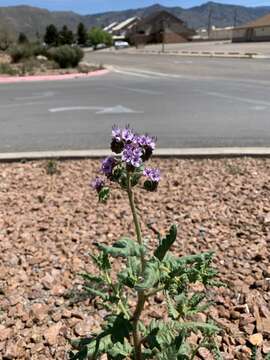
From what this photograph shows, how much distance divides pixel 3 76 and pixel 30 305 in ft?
69.9

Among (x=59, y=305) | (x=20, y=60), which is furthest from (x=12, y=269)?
(x=20, y=60)

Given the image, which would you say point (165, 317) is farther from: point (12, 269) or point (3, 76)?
point (3, 76)

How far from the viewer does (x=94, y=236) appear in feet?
13.4

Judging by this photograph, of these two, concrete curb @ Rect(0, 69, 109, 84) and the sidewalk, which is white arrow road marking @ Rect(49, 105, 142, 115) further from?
the sidewalk

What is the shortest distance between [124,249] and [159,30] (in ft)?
460

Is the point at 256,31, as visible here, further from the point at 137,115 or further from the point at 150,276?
the point at 150,276

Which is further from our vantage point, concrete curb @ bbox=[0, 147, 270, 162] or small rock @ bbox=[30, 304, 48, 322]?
concrete curb @ bbox=[0, 147, 270, 162]

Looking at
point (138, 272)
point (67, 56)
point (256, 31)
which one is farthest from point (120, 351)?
point (256, 31)

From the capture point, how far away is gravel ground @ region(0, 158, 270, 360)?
2957 millimetres

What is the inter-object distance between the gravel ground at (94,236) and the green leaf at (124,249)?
1.07m

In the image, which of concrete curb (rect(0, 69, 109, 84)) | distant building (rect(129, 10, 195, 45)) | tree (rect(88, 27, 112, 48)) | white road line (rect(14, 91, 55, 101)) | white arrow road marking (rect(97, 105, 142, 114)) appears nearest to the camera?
white arrow road marking (rect(97, 105, 142, 114))

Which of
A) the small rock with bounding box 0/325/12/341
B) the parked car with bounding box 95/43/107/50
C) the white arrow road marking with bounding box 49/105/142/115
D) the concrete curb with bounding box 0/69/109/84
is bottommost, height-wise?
the parked car with bounding box 95/43/107/50

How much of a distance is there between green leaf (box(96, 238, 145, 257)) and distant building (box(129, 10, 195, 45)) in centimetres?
12920

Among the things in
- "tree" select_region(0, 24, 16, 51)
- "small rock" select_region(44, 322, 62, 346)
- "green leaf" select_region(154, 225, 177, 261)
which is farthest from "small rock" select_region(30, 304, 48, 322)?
"tree" select_region(0, 24, 16, 51)
